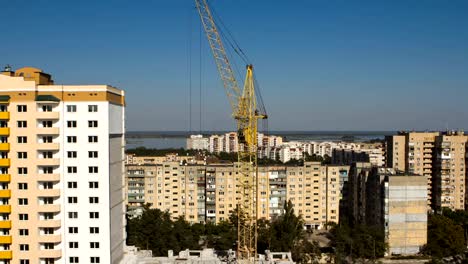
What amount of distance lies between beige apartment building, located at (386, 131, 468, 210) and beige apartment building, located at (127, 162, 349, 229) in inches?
233

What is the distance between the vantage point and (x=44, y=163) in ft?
49.4

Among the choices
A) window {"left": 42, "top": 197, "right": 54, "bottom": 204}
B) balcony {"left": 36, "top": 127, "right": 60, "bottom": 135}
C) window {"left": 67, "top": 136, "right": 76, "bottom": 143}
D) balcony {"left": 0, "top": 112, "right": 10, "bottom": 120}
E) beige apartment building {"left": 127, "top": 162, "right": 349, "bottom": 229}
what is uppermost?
balcony {"left": 0, "top": 112, "right": 10, "bottom": 120}

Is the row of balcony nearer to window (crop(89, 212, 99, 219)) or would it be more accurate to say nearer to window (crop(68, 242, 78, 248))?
window (crop(89, 212, 99, 219))

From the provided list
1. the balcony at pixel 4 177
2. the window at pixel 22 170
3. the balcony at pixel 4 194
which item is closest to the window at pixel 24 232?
the balcony at pixel 4 194

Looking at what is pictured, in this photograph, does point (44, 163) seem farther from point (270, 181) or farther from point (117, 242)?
point (270, 181)

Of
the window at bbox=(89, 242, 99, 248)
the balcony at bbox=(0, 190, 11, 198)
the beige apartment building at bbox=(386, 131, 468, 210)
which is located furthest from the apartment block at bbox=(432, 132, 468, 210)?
the balcony at bbox=(0, 190, 11, 198)

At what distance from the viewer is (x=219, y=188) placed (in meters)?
34.0

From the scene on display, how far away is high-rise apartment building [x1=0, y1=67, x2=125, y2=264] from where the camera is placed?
15117 mm

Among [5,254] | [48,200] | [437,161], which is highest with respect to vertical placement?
[48,200]

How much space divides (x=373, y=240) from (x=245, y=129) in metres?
10.3

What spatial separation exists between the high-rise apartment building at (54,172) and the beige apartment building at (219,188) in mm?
18451

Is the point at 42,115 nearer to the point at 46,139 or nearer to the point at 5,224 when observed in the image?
the point at 46,139

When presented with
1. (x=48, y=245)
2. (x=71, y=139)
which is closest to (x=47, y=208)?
(x=48, y=245)

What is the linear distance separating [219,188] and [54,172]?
64.2ft
